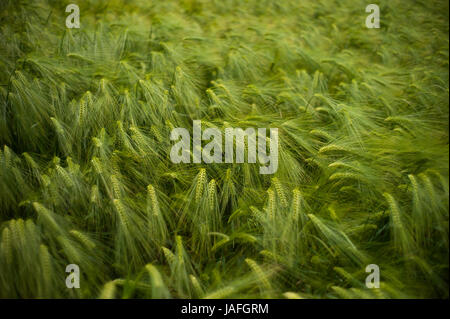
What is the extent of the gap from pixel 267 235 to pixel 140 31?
208 centimetres

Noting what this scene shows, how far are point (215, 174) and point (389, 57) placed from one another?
2106mm

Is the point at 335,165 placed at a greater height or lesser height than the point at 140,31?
lesser

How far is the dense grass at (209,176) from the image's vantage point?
1115 mm

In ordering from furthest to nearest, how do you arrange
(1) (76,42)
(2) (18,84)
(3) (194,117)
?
(1) (76,42) → (3) (194,117) → (2) (18,84)

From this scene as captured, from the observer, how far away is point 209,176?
1487mm

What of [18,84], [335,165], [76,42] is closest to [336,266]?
[335,165]

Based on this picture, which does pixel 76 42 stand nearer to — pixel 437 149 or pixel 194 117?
pixel 194 117

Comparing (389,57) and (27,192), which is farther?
(389,57)

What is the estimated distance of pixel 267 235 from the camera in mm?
1204

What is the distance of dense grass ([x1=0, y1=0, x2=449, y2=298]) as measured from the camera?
1.12 metres
